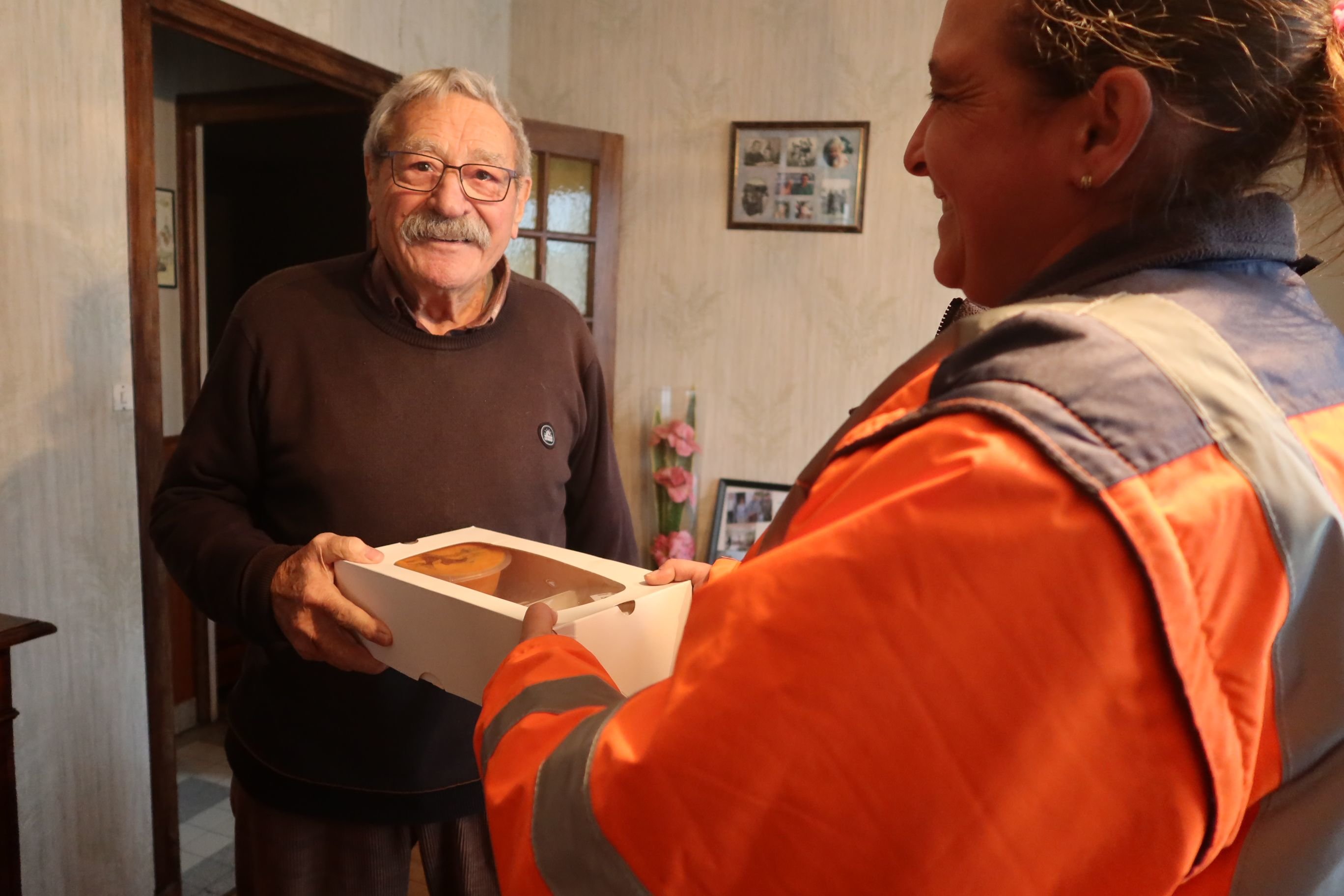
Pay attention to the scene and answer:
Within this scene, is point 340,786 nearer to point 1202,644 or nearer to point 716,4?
point 1202,644

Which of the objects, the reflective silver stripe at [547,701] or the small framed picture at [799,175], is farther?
the small framed picture at [799,175]

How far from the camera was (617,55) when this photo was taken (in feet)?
10.3

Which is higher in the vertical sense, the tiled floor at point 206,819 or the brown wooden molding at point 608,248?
the brown wooden molding at point 608,248

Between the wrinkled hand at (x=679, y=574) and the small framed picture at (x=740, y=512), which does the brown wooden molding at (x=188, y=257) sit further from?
the wrinkled hand at (x=679, y=574)

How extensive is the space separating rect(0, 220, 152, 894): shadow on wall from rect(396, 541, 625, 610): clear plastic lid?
121 cm

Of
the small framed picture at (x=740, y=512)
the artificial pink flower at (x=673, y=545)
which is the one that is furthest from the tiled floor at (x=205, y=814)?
the small framed picture at (x=740, y=512)

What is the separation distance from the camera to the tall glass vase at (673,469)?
3096 mm

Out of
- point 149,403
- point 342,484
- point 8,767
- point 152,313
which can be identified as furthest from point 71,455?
point 342,484

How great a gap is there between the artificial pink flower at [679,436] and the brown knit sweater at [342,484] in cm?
164

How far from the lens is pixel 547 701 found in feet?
2.03

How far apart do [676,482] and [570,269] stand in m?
0.81

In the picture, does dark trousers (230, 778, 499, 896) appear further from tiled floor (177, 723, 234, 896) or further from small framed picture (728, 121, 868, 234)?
small framed picture (728, 121, 868, 234)

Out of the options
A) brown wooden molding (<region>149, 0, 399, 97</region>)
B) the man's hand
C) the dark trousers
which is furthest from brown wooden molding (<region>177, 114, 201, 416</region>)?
the man's hand

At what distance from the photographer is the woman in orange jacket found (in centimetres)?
42
